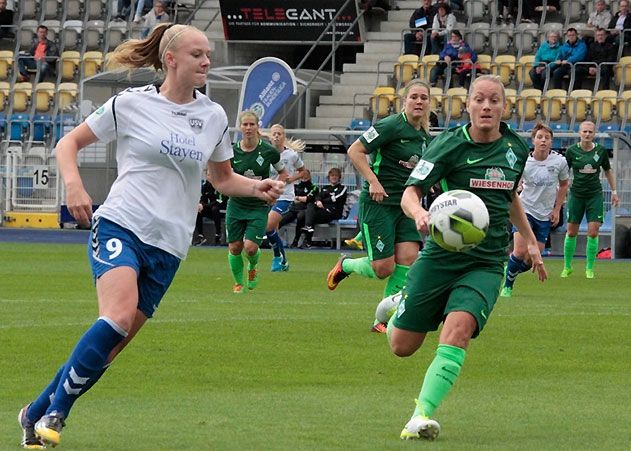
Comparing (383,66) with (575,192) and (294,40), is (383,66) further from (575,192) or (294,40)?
(575,192)

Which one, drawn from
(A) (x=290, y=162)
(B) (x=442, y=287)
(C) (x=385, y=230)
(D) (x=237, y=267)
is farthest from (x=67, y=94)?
(B) (x=442, y=287)

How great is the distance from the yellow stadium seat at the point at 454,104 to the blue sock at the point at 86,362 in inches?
1065

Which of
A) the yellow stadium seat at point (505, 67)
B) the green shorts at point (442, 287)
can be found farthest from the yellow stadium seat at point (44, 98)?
the green shorts at point (442, 287)

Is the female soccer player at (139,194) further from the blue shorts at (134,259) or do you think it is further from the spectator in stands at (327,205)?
the spectator in stands at (327,205)

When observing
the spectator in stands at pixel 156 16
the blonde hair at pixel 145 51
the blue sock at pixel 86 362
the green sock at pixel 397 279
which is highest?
the blonde hair at pixel 145 51

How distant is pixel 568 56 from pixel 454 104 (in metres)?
2.66

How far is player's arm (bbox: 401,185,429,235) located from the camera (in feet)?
26.7

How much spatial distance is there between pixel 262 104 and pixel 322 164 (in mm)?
1811

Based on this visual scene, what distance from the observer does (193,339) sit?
13.5m

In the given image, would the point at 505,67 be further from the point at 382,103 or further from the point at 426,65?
the point at 382,103

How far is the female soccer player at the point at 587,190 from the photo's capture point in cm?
2370

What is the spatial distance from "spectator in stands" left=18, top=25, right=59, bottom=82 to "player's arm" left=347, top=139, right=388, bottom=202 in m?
27.2

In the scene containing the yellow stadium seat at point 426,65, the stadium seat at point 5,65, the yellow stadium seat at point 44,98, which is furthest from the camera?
the stadium seat at point 5,65

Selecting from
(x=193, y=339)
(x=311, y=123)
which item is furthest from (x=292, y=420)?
(x=311, y=123)
